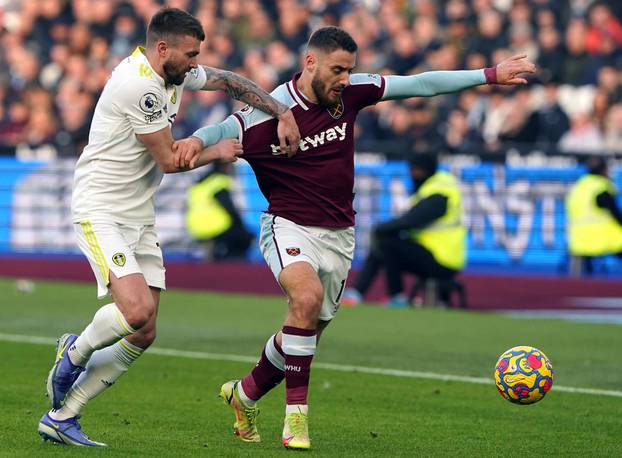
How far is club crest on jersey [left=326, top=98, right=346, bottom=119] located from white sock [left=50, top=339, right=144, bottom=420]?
1.71m

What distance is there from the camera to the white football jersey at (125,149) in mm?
7457

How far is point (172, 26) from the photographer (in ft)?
24.4

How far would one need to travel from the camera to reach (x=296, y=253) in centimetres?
781

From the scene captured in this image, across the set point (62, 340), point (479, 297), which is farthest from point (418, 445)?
point (479, 297)

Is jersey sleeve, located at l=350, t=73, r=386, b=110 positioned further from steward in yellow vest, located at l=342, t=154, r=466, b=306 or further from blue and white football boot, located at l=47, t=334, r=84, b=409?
steward in yellow vest, located at l=342, t=154, r=466, b=306

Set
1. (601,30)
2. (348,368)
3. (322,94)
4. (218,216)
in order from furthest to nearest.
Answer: (218,216) < (601,30) < (348,368) < (322,94)

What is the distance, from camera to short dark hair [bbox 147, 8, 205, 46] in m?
7.45

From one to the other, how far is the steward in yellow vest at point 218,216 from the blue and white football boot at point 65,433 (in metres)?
12.9

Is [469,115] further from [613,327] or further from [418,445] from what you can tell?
[418,445]

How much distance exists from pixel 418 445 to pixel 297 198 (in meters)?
1.54

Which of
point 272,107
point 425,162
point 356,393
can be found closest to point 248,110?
point 272,107

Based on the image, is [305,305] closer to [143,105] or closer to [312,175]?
[312,175]

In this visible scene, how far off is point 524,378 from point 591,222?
416 inches

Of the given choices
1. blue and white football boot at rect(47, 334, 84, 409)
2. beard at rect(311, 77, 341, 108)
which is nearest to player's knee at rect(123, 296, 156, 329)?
blue and white football boot at rect(47, 334, 84, 409)
